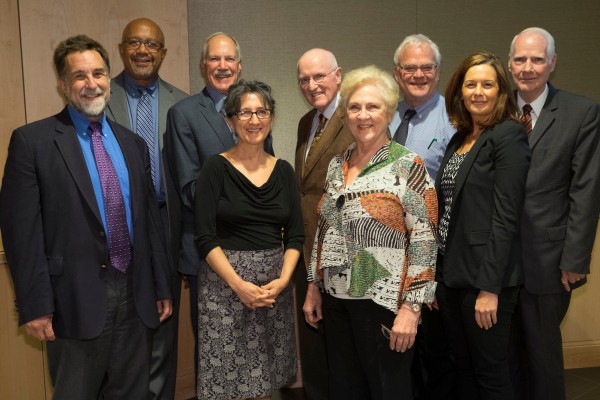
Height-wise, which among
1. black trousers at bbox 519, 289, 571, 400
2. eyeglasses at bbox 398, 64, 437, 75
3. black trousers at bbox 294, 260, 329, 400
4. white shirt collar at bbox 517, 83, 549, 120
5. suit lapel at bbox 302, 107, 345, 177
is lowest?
black trousers at bbox 294, 260, 329, 400

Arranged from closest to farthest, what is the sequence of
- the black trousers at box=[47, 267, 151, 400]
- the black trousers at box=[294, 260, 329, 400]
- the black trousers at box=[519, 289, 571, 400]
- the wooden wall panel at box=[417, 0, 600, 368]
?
the black trousers at box=[47, 267, 151, 400]
the black trousers at box=[519, 289, 571, 400]
the black trousers at box=[294, 260, 329, 400]
the wooden wall panel at box=[417, 0, 600, 368]

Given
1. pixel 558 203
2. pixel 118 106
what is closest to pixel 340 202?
pixel 558 203

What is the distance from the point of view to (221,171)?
2275 mm

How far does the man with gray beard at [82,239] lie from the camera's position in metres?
1.97

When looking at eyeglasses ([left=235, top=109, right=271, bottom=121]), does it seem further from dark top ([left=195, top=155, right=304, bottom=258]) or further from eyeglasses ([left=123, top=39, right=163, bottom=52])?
eyeglasses ([left=123, top=39, right=163, bottom=52])

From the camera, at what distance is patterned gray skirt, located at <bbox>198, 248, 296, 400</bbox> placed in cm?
227

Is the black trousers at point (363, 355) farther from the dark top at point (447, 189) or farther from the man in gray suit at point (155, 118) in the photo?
the man in gray suit at point (155, 118)

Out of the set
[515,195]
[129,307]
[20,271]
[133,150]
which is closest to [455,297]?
[515,195]

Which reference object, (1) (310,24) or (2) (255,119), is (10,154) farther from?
(1) (310,24)

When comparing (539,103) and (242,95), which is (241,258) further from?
(539,103)

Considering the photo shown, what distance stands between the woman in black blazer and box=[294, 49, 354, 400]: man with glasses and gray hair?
54cm

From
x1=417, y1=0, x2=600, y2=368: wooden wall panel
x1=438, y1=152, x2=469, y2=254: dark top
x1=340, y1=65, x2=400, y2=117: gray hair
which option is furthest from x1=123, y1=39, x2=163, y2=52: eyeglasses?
x1=417, y1=0, x2=600, y2=368: wooden wall panel

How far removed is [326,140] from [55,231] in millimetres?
1255

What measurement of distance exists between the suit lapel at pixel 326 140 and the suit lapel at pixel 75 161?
103 centimetres
